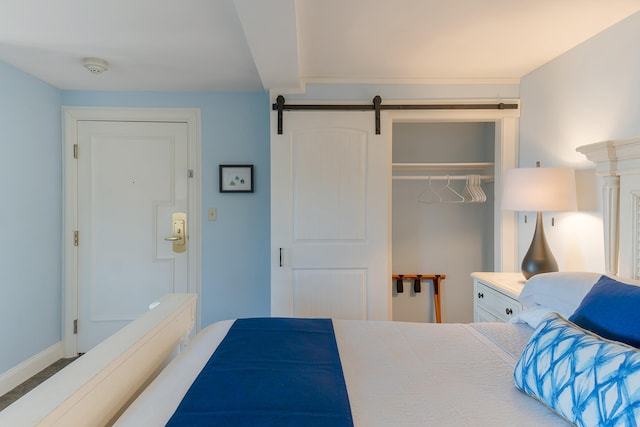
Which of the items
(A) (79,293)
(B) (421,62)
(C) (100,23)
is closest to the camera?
(C) (100,23)

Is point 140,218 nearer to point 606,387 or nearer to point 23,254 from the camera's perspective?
point 23,254

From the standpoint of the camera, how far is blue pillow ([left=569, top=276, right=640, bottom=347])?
3.31 ft

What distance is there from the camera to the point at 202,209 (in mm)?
3039

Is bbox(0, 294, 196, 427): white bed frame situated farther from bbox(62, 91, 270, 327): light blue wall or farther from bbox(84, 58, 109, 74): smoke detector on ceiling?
bbox(84, 58, 109, 74): smoke detector on ceiling

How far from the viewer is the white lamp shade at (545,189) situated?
201 cm

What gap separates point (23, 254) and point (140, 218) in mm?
795

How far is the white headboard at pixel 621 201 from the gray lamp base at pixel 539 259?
36cm

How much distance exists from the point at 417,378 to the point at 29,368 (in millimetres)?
2888

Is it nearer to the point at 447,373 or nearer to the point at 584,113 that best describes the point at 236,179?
the point at 447,373

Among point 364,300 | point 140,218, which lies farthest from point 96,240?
point 364,300

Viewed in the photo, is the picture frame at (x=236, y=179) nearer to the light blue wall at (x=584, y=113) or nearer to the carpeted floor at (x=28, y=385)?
the carpeted floor at (x=28, y=385)

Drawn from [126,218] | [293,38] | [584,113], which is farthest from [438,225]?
[126,218]

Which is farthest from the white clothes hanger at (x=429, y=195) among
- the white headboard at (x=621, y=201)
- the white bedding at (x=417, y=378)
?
the white bedding at (x=417, y=378)

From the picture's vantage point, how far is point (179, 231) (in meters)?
3.06
